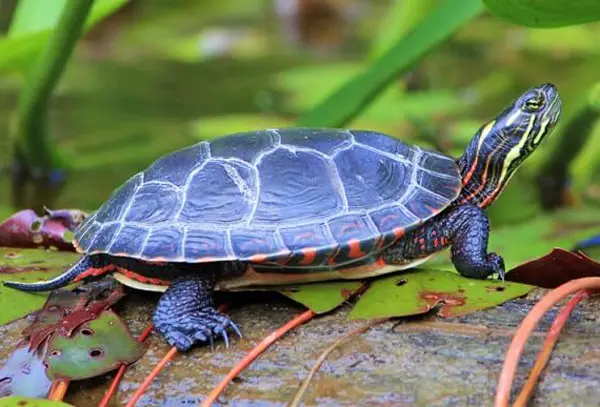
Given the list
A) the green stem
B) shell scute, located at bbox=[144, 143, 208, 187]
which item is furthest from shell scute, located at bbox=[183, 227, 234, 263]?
the green stem

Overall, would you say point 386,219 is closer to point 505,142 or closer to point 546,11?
point 505,142

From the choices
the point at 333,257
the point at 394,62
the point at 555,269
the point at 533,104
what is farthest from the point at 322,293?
the point at 394,62

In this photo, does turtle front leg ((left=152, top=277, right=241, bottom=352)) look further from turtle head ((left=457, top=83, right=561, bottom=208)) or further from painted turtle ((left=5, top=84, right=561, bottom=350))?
turtle head ((left=457, top=83, right=561, bottom=208))

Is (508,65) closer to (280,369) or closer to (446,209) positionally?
(446,209)

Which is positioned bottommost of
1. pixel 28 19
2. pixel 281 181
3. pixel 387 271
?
pixel 387 271

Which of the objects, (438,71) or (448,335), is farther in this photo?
(438,71)

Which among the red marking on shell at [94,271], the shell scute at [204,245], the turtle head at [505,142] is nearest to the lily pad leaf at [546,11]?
the turtle head at [505,142]

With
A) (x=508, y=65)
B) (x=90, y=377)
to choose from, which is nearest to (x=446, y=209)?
(x=90, y=377)

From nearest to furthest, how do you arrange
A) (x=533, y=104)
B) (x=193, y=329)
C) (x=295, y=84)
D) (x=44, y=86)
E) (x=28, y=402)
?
(x=28, y=402)
(x=193, y=329)
(x=533, y=104)
(x=44, y=86)
(x=295, y=84)
